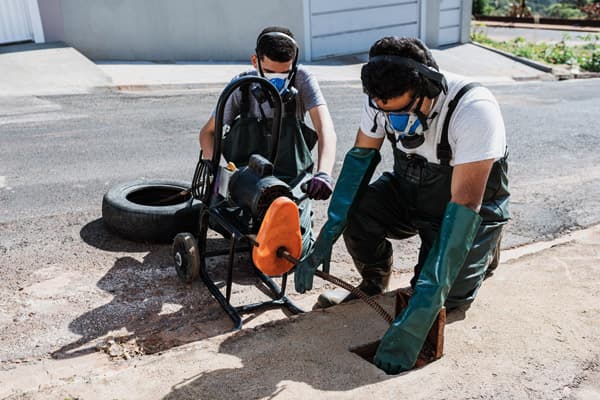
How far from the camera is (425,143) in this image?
10.7ft

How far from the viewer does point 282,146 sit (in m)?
4.12

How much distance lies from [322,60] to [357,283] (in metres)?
10.5

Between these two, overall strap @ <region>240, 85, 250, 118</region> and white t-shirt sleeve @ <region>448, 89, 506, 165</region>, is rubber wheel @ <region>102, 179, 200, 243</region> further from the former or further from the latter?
white t-shirt sleeve @ <region>448, 89, 506, 165</region>

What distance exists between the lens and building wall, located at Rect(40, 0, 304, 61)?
11.1 m

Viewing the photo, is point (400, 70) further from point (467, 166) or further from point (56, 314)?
point (56, 314)

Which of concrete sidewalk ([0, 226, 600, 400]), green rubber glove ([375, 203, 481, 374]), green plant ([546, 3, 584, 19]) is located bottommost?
green plant ([546, 3, 584, 19])

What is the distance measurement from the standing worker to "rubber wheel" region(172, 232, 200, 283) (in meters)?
0.76

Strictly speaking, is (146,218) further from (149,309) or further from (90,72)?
(90,72)

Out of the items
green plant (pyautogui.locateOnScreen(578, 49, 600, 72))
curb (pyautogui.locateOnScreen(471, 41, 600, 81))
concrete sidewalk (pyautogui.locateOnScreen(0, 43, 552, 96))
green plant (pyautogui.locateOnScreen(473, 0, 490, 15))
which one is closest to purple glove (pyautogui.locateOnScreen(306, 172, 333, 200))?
concrete sidewalk (pyautogui.locateOnScreen(0, 43, 552, 96))

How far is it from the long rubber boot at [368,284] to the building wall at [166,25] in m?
8.89

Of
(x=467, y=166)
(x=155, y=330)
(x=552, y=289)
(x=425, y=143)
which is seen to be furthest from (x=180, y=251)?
(x=552, y=289)

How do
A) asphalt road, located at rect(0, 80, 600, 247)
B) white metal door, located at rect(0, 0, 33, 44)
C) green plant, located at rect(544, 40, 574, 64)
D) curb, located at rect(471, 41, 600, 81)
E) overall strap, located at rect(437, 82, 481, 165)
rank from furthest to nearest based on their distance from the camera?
green plant, located at rect(544, 40, 574, 64) < curb, located at rect(471, 41, 600, 81) < white metal door, located at rect(0, 0, 33, 44) < asphalt road, located at rect(0, 80, 600, 247) < overall strap, located at rect(437, 82, 481, 165)

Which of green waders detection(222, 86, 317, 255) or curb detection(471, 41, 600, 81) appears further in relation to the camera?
curb detection(471, 41, 600, 81)

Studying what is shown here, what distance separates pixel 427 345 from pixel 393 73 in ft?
4.00
